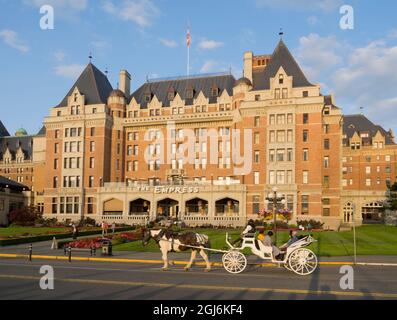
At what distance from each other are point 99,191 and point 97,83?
65.1ft

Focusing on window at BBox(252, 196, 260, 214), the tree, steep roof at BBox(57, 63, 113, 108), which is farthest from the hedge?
steep roof at BBox(57, 63, 113, 108)

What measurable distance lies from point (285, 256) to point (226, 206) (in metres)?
47.7

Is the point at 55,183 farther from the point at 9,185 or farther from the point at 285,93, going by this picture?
the point at 285,93

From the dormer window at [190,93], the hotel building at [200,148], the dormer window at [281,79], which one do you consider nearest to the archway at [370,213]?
the hotel building at [200,148]

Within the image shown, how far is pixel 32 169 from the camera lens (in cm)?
9794

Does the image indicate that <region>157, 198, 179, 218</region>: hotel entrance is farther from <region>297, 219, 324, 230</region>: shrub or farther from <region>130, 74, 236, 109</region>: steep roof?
<region>297, 219, 324, 230</region>: shrub

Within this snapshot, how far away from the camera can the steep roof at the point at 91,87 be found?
71.4 metres

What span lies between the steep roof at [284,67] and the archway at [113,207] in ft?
89.7

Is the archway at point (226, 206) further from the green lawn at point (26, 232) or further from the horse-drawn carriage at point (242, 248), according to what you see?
the horse-drawn carriage at point (242, 248)

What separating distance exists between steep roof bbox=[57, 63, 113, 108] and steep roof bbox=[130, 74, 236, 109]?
17.9 feet

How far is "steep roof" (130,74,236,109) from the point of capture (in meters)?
70.4

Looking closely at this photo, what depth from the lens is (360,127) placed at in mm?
93375

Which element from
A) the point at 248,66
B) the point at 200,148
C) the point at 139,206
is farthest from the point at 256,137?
the point at 139,206
